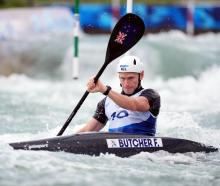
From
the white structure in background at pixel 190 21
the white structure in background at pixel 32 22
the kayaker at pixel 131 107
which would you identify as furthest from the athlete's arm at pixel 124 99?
the white structure in background at pixel 190 21

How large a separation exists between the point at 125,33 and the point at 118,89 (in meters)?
6.29

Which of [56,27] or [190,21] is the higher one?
[190,21]

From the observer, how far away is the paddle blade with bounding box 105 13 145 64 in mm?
8594

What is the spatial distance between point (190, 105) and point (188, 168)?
18.5 feet

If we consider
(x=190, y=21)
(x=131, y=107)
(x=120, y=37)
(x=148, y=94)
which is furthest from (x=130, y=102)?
(x=190, y=21)

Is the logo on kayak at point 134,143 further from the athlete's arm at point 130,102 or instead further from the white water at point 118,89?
the athlete's arm at point 130,102

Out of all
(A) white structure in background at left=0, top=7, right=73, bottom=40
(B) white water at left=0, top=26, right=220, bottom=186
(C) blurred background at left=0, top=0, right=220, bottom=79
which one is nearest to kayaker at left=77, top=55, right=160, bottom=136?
(B) white water at left=0, top=26, right=220, bottom=186

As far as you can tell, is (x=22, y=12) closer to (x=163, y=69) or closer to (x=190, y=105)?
(x=163, y=69)

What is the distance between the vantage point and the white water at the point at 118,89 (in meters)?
6.90

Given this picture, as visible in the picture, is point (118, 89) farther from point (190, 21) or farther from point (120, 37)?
point (190, 21)

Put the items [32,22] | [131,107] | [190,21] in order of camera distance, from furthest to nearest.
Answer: [190,21] → [32,22] → [131,107]

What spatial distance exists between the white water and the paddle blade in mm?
1387

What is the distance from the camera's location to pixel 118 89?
14.9 meters

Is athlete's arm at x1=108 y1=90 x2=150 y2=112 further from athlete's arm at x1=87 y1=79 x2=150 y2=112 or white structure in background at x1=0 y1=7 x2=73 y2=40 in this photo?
white structure in background at x1=0 y1=7 x2=73 y2=40
